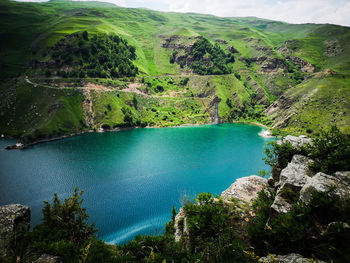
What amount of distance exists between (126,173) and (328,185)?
5606 cm

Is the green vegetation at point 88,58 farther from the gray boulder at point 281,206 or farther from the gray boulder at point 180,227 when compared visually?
the gray boulder at point 281,206

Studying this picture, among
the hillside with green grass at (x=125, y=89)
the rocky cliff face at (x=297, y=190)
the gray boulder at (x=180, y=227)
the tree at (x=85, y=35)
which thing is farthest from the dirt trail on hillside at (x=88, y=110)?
the rocky cliff face at (x=297, y=190)

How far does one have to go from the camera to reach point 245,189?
29.9 m

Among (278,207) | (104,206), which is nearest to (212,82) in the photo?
(104,206)

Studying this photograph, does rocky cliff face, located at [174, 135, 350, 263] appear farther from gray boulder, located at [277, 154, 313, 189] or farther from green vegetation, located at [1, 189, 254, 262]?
green vegetation, located at [1, 189, 254, 262]

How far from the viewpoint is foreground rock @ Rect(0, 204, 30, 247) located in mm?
20016

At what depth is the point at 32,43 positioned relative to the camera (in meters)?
167

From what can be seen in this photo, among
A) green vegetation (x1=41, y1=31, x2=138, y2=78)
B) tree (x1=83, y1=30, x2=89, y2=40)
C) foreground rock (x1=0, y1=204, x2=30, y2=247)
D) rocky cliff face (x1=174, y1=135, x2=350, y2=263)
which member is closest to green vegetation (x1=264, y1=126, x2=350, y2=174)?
rocky cliff face (x1=174, y1=135, x2=350, y2=263)

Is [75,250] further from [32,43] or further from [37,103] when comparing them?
[32,43]

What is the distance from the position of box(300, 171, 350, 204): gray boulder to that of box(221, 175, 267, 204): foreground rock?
13175 millimetres

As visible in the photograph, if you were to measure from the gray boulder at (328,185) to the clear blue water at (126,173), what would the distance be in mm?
19851

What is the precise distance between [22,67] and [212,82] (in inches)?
6317

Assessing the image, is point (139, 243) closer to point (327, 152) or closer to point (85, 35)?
point (327, 152)

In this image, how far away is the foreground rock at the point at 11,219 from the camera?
65.7 ft
